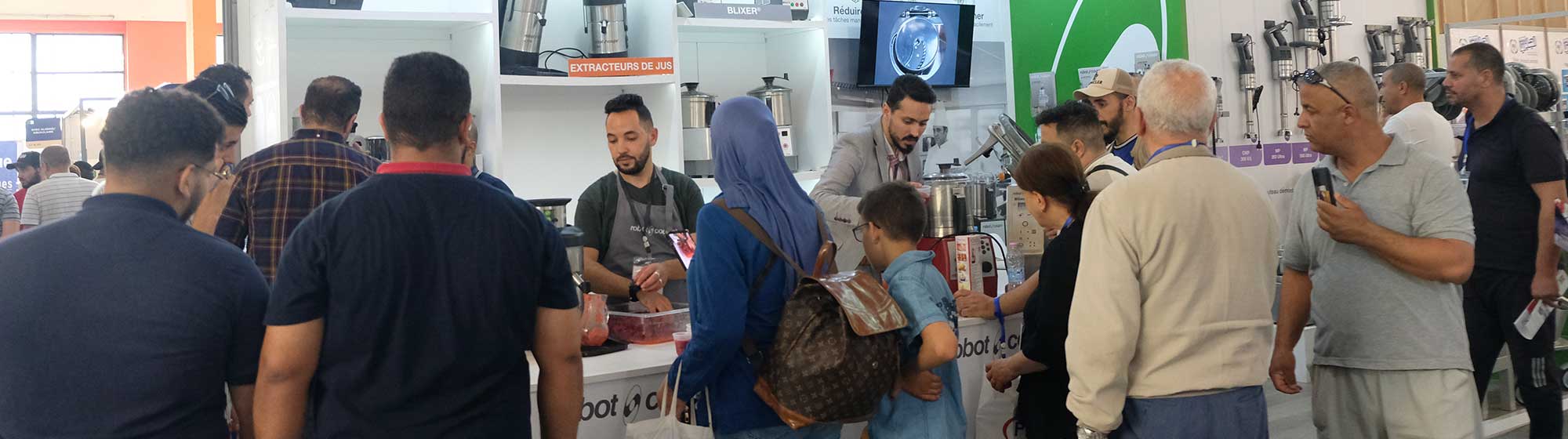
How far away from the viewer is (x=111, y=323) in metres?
1.55

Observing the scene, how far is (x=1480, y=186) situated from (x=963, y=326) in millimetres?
2084

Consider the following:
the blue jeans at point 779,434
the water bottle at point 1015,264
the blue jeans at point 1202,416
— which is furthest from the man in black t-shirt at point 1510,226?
the blue jeans at point 779,434

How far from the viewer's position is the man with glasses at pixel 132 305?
1545 mm

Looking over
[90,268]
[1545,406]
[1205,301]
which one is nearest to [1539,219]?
[1545,406]

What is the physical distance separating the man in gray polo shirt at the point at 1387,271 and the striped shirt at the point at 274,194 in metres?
2.22

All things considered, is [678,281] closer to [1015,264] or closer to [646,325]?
[646,325]

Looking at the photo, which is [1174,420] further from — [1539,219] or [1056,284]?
[1539,219]

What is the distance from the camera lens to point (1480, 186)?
3891 mm

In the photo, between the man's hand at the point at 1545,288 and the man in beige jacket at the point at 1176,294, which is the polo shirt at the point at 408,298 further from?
the man's hand at the point at 1545,288

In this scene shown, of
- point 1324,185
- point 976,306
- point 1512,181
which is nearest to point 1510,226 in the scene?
point 1512,181

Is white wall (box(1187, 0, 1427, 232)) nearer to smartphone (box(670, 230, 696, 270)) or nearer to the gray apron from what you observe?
the gray apron

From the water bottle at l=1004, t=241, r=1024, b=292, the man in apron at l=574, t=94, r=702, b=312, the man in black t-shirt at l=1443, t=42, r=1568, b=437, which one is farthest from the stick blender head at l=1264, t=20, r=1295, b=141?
the man in apron at l=574, t=94, r=702, b=312

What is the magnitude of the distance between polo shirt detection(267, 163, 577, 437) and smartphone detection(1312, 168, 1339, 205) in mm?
1683

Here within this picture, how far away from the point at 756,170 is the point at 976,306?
1.11 meters
